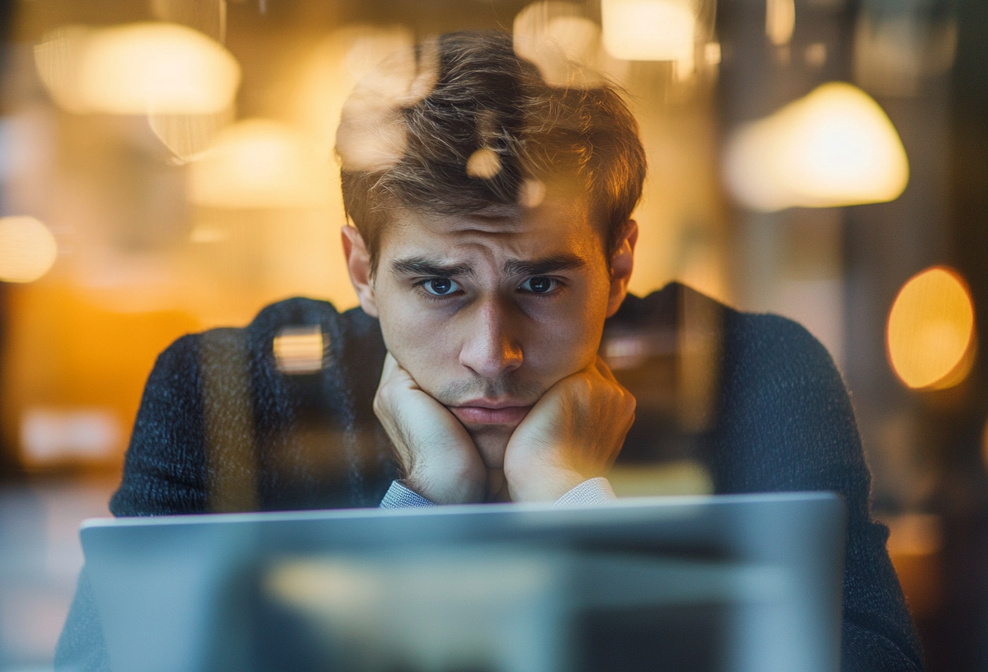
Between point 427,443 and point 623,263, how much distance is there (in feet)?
1.19

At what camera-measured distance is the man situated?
2.77 feet

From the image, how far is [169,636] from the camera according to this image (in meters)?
0.59

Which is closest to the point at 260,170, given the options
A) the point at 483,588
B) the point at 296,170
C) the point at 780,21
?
the point at 296,170

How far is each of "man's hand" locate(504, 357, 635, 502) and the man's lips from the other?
15mm

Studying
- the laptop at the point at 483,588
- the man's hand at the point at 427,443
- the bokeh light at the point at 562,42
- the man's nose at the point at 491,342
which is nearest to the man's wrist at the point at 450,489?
the man's hand at the point at 427,443

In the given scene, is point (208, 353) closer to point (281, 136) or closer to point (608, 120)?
point (281, 136)

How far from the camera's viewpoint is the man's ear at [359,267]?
0.88 metres

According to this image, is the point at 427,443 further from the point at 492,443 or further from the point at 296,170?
the point at 296,170

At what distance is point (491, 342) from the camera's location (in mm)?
855

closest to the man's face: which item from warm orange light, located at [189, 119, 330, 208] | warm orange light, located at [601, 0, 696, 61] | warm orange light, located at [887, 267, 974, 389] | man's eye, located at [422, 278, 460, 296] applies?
man's eye, located at [422, 278, 460, 296]

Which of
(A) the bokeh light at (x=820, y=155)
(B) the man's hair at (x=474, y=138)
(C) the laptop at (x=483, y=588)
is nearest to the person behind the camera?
(C) the laptop at (x=483, y=588)

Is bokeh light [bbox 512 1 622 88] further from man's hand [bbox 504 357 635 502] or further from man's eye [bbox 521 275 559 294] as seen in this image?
man's hand [bbox 504 357 635 502]

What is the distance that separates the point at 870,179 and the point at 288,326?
2.87 feet

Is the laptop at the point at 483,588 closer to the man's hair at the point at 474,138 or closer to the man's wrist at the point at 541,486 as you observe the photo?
the man's wrist at the point at 541,486
